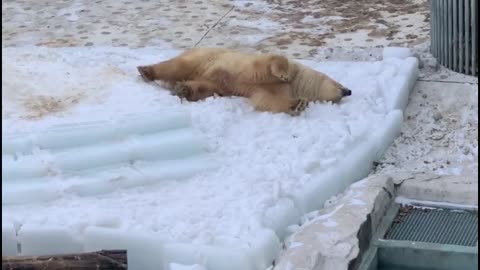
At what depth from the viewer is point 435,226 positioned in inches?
161

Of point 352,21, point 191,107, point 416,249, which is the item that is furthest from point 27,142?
point 352,21

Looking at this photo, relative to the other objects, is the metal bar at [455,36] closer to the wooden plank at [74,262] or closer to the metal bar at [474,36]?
the metal bar at [474,36]

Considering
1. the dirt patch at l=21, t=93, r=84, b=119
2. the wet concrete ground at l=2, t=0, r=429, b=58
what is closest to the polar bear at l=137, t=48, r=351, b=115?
the dirt patch at l=21, t=93, r=84, b=119

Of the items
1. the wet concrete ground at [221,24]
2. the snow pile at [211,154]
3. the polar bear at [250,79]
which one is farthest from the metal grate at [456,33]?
the polar bear at [250,79]

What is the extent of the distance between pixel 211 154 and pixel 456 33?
176 cm

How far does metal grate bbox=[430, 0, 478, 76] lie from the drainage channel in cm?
148

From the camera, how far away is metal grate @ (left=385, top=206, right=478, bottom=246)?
157 inches

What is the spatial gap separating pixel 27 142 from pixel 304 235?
1273 mm

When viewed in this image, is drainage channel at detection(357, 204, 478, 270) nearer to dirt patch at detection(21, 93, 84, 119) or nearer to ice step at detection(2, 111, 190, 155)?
ice step at detection(2, 111, 190, 155)

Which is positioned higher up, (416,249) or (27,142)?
(27,142)

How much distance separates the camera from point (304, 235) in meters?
3.86

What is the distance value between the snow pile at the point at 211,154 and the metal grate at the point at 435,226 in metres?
0.32

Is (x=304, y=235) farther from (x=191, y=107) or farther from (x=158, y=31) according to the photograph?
(x=158, y=31)

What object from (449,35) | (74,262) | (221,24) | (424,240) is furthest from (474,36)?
(74,262)
